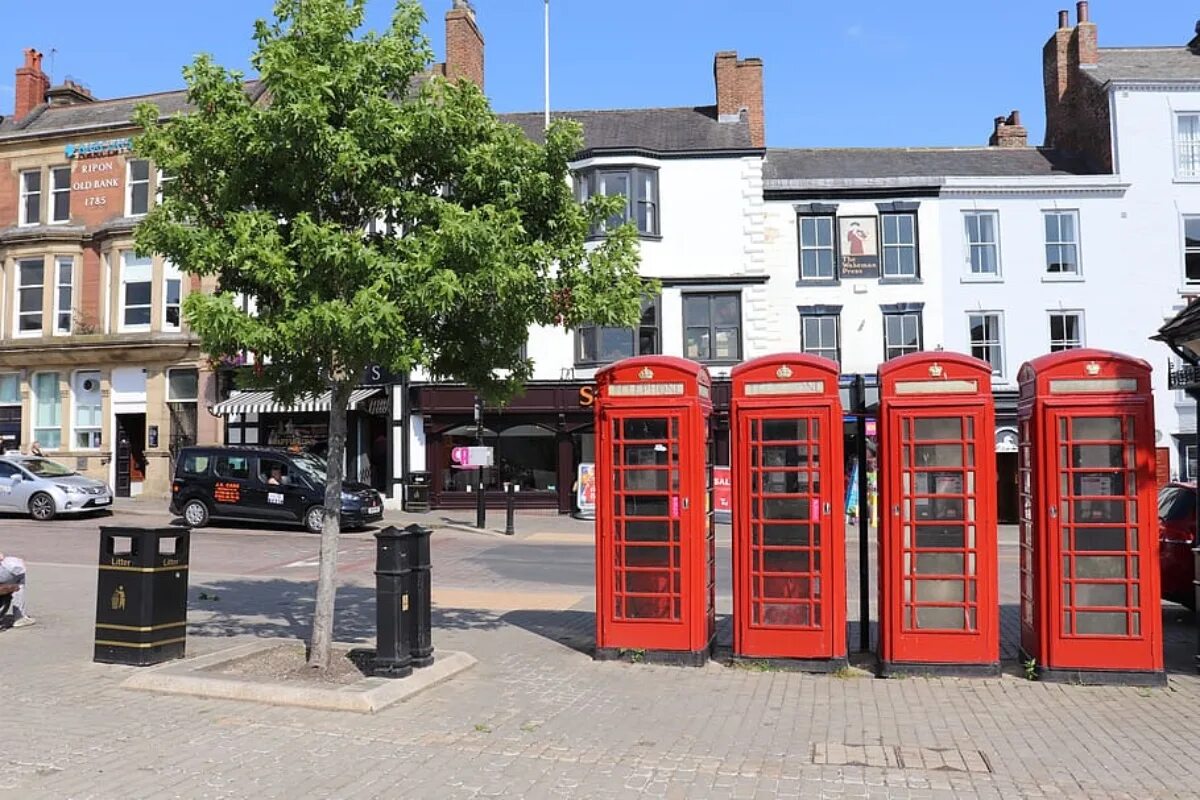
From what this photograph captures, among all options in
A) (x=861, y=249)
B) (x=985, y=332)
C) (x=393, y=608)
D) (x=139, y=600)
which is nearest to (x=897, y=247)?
(x=861, y=249)

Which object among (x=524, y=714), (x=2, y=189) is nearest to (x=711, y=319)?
(x=524, y=714)

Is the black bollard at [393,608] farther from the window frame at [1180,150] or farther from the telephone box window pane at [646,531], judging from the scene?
the window frame at [1180,150]

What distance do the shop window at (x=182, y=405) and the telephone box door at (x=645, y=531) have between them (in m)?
23.2

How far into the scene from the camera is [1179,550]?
10789mm

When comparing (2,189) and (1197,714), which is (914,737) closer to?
(1197,714)

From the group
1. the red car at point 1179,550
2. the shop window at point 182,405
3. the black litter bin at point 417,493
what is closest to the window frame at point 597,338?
the black litter bin at point 417,493

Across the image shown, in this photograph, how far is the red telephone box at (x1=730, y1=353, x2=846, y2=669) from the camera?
8.20m

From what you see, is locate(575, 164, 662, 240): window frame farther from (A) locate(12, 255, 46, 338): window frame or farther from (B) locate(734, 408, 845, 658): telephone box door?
(B) locate(734, 408, 845, 658): telephone box door

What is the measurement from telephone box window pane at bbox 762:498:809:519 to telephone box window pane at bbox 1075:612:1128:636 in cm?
237

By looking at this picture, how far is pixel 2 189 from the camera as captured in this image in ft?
102

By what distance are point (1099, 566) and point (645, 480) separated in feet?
12.6

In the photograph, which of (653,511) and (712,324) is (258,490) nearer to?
(712,324)

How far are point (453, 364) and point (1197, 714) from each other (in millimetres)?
6519

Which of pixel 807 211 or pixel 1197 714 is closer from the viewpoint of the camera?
pixel 1197 714
